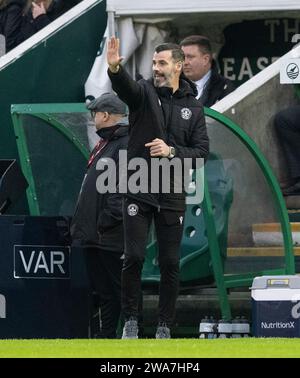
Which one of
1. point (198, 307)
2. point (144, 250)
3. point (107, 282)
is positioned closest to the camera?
point (144, 250)

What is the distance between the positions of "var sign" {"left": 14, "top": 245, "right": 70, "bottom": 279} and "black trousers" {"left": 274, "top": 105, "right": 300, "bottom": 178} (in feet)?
8.01

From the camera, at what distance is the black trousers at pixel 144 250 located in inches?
531

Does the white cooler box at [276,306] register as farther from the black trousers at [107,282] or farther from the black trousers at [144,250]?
the black trousers at [107,282]

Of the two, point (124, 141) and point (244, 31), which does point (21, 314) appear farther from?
point (244, 31)

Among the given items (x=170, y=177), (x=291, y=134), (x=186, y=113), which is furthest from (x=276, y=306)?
(x=291, y=134)

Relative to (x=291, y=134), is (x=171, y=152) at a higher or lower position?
lower

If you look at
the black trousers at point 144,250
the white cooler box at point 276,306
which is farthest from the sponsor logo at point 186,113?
the white cooler box at point 276,306

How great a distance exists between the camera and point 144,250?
13.5m

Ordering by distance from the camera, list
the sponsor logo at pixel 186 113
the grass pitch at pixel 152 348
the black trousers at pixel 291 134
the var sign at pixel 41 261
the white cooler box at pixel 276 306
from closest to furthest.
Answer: the grass pitch at pixel 152 348 → the sponsor logo at pixel 186 113 → the white cooler box at pixel 276 306 → the var sign at pixel 41 261 → the black trousers at pixel 291 134

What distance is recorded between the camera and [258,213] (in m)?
15.6

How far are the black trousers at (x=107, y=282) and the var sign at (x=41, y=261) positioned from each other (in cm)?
26

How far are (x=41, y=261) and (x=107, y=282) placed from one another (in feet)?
2.00

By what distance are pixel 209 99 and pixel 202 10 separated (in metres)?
1.01

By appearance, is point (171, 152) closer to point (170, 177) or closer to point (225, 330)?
point (170, 177)
